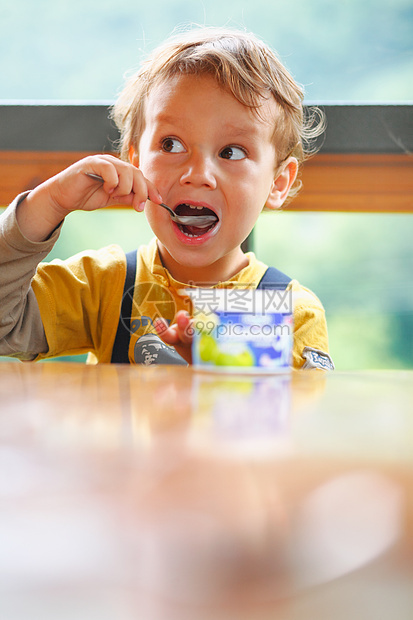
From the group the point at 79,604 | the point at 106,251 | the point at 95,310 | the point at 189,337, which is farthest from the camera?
the point at 106,251

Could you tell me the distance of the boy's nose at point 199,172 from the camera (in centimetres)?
102

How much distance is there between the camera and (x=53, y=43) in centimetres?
179

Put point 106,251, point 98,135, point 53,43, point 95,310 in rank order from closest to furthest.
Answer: point 95,310 < point 106,251 < point 98,135 < point 53,43

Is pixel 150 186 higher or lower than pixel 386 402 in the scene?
higher

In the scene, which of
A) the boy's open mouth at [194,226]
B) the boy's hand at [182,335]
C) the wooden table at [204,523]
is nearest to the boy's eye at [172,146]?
the boy's open mouth at [194,226]

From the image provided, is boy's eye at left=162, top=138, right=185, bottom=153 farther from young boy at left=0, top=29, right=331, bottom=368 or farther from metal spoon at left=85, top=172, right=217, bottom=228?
metal spoon at left=85, top=172, right=217, bottom=228

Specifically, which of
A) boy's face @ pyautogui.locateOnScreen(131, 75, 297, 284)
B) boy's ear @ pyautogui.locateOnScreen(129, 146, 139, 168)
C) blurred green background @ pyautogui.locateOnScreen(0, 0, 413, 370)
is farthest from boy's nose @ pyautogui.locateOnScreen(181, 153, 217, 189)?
blurred green background @ pyautogui.locateOnScreen(0, 0, 413, 370)

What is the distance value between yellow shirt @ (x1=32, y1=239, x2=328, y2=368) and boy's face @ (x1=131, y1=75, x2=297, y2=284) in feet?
0.29

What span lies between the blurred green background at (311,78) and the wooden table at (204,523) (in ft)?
5.02

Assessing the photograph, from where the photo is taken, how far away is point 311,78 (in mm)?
1608

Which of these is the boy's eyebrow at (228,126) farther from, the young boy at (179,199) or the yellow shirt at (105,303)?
the yellow shirt at (105,303)

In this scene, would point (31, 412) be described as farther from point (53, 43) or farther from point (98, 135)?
point (53, 43)

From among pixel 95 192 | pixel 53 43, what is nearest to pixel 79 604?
pixel 95 192

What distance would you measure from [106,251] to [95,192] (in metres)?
0.30
